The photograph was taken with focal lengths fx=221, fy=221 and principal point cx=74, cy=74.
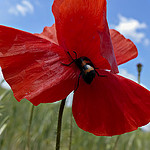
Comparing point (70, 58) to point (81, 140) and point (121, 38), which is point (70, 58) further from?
point (81, 140)

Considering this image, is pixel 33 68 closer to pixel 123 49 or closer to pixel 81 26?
pixel 81 26

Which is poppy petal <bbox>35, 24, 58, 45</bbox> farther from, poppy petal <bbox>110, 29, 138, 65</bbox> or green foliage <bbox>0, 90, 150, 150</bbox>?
green foliage <bbox>0, 90, 150, 150</bbox>

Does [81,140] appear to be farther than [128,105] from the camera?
Yes

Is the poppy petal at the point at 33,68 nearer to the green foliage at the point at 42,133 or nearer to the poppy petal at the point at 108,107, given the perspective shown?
the poppy petal at the point at 108,107

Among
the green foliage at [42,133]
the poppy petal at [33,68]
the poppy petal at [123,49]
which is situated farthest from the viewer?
the green foliage at [42,133]

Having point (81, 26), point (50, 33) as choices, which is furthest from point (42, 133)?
point (81, 26)

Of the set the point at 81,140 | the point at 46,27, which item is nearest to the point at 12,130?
the point at 81,140

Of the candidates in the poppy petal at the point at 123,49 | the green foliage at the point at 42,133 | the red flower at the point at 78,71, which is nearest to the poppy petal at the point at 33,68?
the red flower at the point at 78,71

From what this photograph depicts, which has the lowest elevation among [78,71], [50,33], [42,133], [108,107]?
[42,133]
